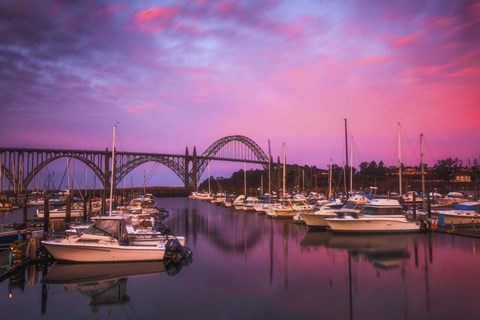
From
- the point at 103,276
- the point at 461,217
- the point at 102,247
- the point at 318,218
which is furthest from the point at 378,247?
the point at 103,276

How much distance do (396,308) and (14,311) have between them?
13073 millimetres

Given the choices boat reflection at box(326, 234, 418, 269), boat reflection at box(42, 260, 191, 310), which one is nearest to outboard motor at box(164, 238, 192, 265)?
boat reflection at box(42, 260, 191, 310)

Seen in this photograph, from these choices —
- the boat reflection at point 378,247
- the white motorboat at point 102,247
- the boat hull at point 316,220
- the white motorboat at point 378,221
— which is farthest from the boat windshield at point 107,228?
the boat hull at point 316,220

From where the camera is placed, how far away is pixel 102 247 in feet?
67.4

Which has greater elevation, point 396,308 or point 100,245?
point 100,245

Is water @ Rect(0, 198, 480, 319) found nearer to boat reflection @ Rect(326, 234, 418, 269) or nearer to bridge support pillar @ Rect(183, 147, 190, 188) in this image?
boat reflection @ Rect(326, 234, 418, 269)

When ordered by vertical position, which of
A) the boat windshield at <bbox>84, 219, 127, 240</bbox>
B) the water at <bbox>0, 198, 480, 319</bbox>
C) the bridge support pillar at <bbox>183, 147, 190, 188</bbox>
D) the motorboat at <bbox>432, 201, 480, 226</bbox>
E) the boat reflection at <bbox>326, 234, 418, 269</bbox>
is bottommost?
the water at <bbox>0, 198, 480, 319</bbox>

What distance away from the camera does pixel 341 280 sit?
18.9 metres

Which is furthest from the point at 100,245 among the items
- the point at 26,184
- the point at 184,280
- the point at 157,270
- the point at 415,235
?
the point at 26,184

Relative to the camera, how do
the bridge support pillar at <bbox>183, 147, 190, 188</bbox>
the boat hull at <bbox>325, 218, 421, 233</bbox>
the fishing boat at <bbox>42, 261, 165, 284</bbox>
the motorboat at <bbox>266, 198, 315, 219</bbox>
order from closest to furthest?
1. the fishing boat at <bbox>42, 261, 165, 284</bbox>
2. the boat hull at <bbox>325, 218, 421, 233</bbox>
3. the motorboat at <bbox>266, 198, 315, 219</bbox>
4. the bridge support pillar at <bbox>183, 147, 190, 188</bbox>

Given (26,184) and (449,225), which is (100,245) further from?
(26,184)

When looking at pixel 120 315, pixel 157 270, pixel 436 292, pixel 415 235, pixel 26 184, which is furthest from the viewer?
pixel 26 184

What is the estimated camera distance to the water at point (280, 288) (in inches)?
565

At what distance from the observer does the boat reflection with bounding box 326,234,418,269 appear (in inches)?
920
